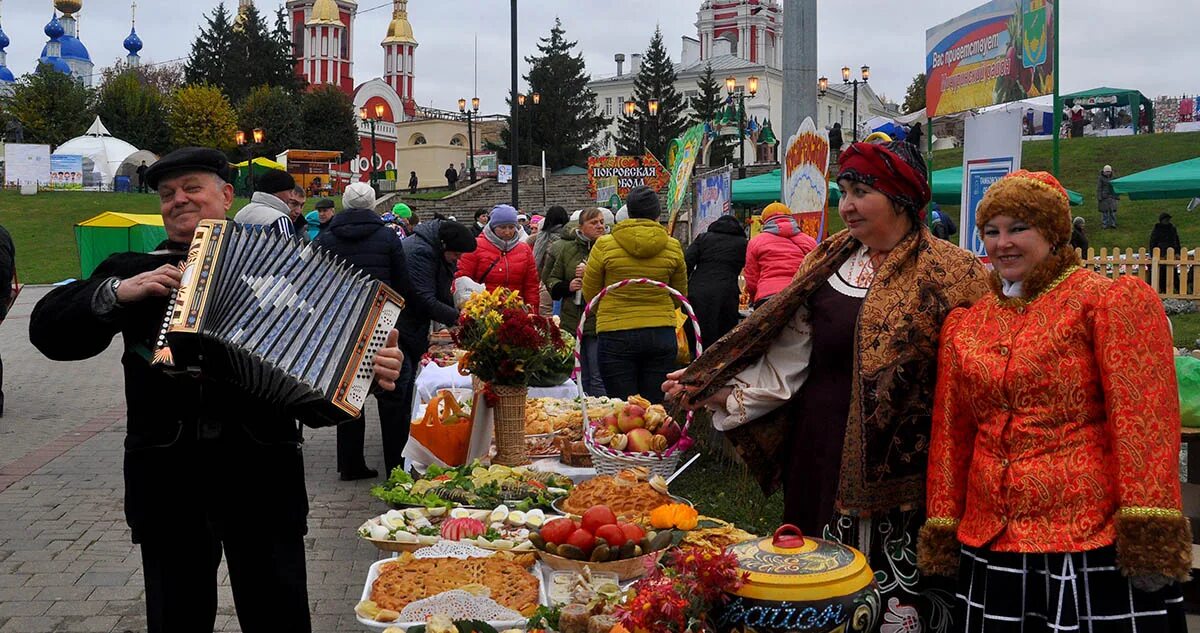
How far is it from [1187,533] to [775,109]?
317 feet

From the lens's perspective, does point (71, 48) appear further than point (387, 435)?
Yes

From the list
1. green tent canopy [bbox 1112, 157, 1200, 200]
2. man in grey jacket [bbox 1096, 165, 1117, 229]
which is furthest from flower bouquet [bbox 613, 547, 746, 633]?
man in grey jacket [bbox 1096, 165, 1117, 229]

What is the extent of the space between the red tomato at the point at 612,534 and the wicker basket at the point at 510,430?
190cm

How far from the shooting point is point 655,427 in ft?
19.7

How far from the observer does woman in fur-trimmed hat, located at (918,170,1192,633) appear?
2.94m

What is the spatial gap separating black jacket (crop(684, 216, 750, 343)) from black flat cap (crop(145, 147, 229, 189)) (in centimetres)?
675

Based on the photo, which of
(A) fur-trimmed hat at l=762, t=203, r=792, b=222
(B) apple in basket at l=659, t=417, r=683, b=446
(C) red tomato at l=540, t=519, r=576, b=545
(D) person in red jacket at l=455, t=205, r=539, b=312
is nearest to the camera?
(C) red tomato at l=540, t=519, r=576, b=545

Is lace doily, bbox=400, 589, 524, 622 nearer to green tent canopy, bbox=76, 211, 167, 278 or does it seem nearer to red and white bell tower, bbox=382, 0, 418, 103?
green tent canopy, bbox=76, 211, 167, 278

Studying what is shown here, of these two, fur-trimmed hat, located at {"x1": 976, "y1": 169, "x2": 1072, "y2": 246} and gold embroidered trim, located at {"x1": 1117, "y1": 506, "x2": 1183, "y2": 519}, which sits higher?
fur-trimmed hat, located at {"x1": 976, "y1": 169, "x2": 1072, "y2": 246}

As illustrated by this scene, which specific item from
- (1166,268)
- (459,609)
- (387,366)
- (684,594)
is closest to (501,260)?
(459,609)

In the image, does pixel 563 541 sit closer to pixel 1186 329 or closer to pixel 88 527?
pixel 88 527

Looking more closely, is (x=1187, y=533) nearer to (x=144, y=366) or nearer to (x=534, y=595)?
(x=534, y=595)

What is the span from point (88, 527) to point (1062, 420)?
20.4 ft

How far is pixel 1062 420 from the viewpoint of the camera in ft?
10.2
